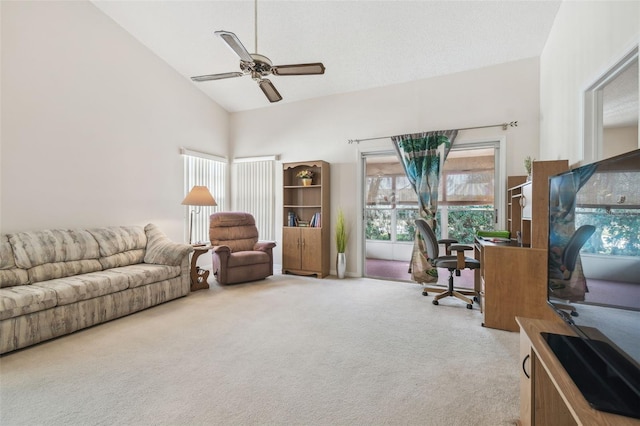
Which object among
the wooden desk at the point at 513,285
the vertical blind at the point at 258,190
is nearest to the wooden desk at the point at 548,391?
the wooden desk at the point at 513,285

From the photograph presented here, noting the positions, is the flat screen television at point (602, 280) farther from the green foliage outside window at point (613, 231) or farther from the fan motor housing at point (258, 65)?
the fan motor housing at point (258, 65)

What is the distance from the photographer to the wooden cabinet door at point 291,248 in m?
4.83

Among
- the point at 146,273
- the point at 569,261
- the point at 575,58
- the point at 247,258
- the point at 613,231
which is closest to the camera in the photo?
the point at 613,231

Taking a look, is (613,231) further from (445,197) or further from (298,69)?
(445,197)

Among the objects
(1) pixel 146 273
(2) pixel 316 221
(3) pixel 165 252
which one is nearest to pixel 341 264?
(2) pixel 316 221

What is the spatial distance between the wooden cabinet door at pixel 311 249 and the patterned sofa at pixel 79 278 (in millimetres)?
1794

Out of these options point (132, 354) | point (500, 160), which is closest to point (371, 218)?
point (500, 160)

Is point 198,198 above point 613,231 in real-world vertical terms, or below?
above

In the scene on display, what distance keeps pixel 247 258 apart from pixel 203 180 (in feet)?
6.33

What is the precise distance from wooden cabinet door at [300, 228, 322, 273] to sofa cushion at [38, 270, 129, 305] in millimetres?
2509

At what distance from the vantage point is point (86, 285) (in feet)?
8.84

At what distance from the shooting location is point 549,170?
2.46 meters

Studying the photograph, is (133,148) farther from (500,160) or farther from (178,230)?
(500,160)

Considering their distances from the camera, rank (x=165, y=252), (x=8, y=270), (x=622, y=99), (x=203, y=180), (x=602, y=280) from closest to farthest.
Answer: (x=602, y=280) → (x=622, y=99) → (x=8, y=270) → (x=165, y=252) → (x=203, y=180)
